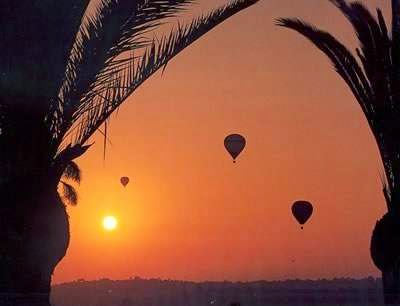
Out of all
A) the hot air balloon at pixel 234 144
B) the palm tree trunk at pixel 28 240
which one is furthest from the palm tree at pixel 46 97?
the hot air balloon at pixel 234 144

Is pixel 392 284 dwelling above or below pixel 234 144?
below

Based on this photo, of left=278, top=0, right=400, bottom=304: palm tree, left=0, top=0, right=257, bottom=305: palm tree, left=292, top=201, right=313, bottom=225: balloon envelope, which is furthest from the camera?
left=292, top=201, right=313, bottom=225: balloon envelope

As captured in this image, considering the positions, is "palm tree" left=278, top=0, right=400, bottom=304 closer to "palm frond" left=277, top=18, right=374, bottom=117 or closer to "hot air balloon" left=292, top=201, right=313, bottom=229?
"palm frond" left=277, top=18, right=374, bottom=117

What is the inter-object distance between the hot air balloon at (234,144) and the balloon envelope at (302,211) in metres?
2.48

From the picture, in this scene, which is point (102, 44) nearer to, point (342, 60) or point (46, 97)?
point (46, 97)

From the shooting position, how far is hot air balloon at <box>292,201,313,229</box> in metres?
24.2

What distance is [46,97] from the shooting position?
31.7 ft

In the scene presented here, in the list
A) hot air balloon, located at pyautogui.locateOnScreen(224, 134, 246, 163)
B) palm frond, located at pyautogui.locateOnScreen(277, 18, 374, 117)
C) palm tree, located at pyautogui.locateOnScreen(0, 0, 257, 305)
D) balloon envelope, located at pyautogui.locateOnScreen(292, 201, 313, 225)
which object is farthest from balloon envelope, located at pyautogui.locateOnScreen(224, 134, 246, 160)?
palm tree, located at pyautogui.locateOnScreen(0, 0, 257, 305)

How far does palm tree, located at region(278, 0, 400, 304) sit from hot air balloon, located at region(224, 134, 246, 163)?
1021cm

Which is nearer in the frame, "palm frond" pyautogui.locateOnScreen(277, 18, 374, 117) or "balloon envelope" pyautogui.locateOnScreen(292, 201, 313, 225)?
"palm frond" pyautogui.locateOnScreen(277, 18, 374, 117)

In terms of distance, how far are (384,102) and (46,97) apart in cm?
590

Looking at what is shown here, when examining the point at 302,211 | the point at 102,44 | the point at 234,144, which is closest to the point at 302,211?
the point at 302,211

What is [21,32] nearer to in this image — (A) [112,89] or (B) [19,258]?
(A) [112,89]

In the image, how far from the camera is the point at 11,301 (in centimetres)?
940
